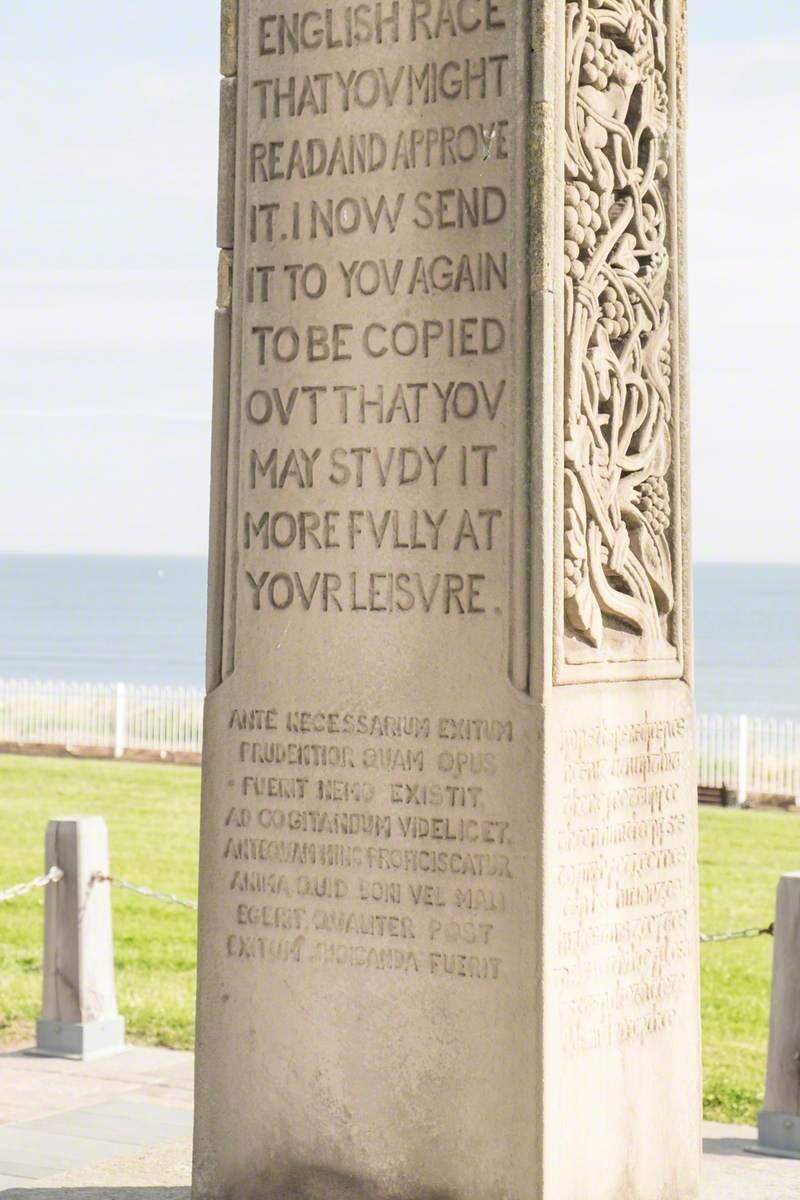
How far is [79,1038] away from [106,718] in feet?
68.4

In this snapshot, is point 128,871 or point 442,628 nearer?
point 442,628

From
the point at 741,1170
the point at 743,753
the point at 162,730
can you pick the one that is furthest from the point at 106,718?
the point at 741,1170

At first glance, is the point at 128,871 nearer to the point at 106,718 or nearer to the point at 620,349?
the point at 620,349

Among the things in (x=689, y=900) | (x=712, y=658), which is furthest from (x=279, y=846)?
(x=712, y=658)

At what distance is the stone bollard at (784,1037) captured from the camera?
703 cm

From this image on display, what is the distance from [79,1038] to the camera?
27.7 feet

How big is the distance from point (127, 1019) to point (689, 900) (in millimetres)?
4811

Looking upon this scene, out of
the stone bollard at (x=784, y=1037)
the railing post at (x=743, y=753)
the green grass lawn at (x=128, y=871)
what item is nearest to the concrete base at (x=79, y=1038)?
the green grass lawn at (x=128, y=871)

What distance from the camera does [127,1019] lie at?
9.73 meters

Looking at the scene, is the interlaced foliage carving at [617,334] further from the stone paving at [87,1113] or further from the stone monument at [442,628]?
the stone paving at [87,1113]

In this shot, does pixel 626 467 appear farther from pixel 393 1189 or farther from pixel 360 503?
pixel 393 1189

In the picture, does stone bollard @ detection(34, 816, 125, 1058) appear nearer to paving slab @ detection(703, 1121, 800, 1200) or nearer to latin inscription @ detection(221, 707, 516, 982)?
paving slab @ detection(703, 1121, 800, 1200)

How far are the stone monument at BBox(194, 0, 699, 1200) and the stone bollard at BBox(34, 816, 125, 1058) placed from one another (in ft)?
10.4

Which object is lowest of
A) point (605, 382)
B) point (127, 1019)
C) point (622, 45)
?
point (127, 1019)
